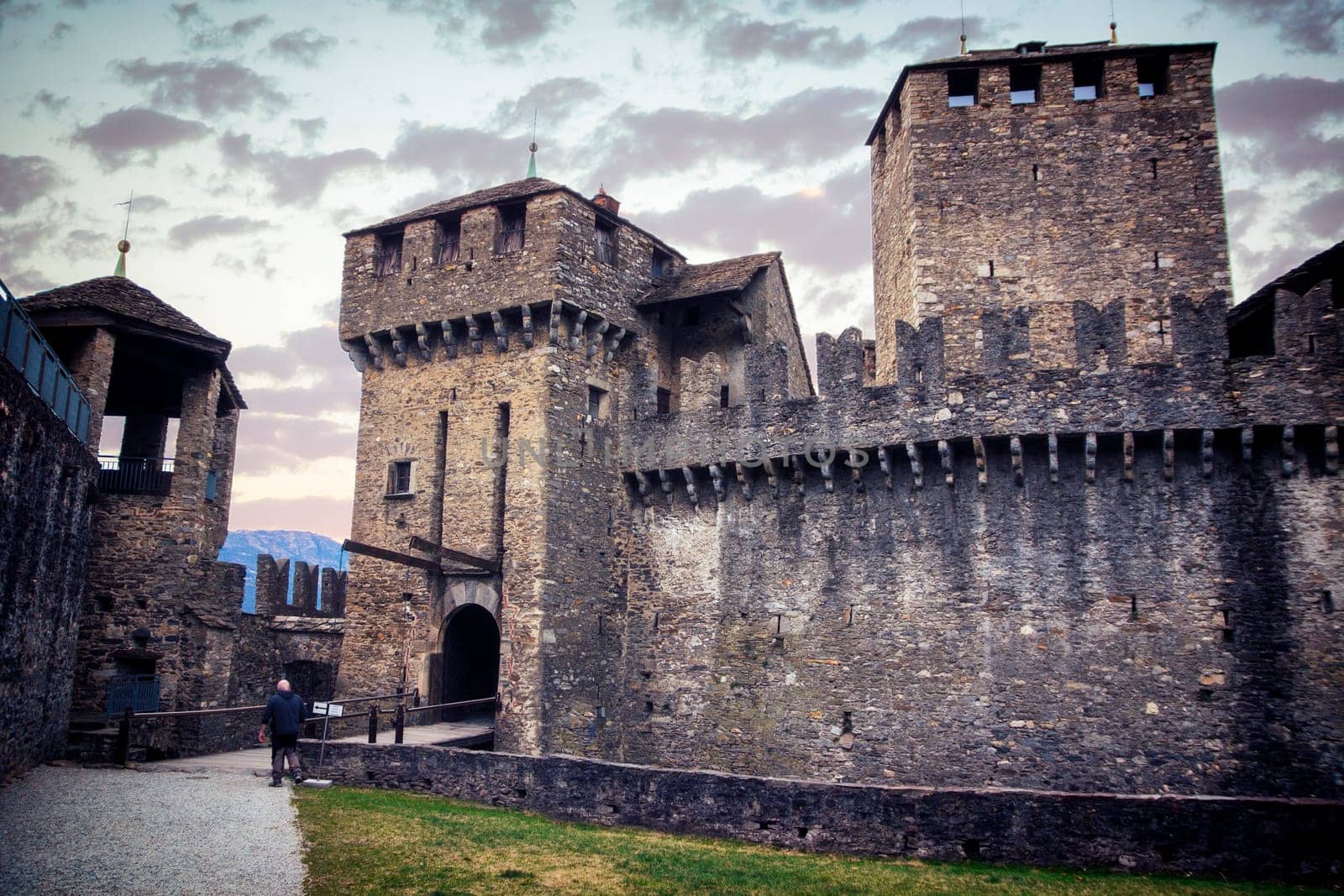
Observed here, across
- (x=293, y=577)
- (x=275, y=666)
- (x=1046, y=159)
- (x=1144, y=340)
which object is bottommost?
(x=275, y=666)

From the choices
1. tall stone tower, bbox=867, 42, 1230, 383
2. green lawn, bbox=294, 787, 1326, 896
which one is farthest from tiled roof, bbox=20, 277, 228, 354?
tall stone tower, bbox=867, 42, 1230, 383

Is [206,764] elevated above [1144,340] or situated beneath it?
situated beneath

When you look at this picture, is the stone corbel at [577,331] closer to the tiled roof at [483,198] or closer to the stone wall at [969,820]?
the tiled roof at [483,198]

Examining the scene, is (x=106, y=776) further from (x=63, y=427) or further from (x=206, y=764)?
(x=63, y=427)

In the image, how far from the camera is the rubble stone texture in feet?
54.1

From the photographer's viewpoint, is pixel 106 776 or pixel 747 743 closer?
pixel 106 776

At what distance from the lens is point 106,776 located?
15.0 meters

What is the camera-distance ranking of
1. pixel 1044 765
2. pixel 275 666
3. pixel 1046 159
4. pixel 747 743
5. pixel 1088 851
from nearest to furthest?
pixel 1088 851 < pixel 1044 765 < pixel 747 743 < pixel 1046 159 < pixel 275 666

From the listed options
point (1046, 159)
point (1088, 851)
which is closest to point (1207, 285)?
point (1046, 159)

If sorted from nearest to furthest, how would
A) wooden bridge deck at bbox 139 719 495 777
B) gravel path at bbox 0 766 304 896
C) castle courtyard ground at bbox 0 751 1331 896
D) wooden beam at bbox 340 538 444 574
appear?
gravel path at bbox 0 766 304 896 → castle courtyard ground at bbox 0 751 1331 896 → wooden bridge deck at bbox 139 719 495 777 → wooden beam at bbox 340 538 444 574

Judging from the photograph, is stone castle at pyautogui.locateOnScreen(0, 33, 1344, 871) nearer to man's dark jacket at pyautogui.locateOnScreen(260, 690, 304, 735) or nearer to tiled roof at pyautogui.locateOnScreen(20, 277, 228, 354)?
tiled roof at pyautogui.locateOnScreen(20, 277, 228, 354)

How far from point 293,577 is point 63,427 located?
40.1ft

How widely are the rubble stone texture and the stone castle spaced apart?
7cm

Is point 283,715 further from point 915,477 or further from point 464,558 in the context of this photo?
point 915,477
